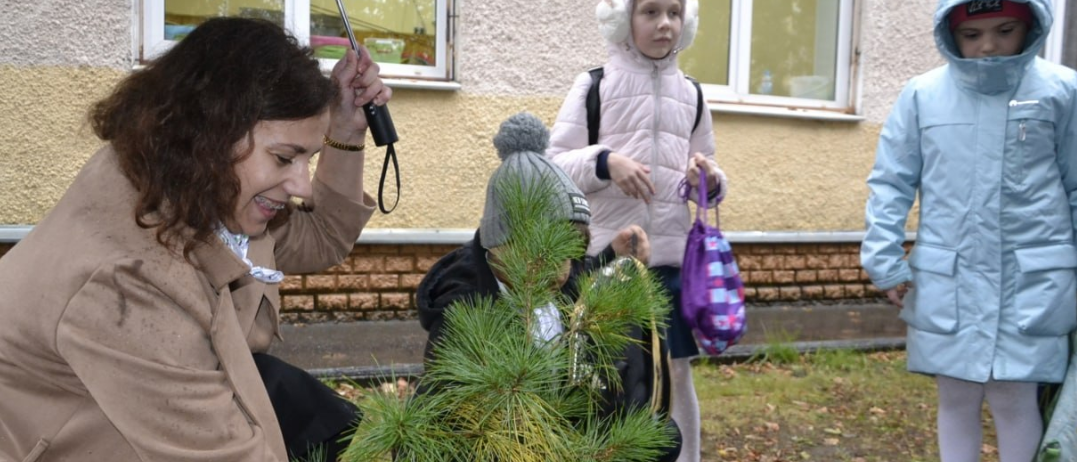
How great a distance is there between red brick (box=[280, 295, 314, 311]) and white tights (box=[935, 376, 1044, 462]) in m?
3.85

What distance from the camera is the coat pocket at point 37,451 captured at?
156 centimetres

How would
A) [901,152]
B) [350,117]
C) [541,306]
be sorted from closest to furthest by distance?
[541,306]
[350,117]
[901,152]

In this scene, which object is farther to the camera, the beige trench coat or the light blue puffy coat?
the light blue puffy coat

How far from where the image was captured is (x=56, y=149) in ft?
18.1

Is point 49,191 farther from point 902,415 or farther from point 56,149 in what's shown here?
point 902,415

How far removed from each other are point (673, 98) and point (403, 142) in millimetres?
3163

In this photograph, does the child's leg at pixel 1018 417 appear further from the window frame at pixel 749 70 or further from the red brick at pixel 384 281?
the window frame at pixel 749 70

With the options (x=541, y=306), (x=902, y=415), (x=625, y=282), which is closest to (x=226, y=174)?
(x=541, y=306)

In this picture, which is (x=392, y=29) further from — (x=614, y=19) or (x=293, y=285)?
(x=614, y=19)

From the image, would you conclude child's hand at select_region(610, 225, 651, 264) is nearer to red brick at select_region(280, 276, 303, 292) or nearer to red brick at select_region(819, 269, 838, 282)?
red brick at select_region(280, 276, 303, 292)

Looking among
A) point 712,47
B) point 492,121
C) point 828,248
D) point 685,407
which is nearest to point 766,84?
point 712,47

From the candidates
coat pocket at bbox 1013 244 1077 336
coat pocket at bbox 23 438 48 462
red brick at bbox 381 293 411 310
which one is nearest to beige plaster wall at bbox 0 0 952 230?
red brick at bbox 381 293 411 310

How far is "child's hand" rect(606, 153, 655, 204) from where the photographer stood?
2988mm

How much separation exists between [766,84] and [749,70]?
20 centimetres
